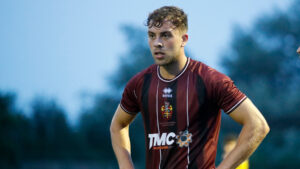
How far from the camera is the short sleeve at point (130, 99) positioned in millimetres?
4047

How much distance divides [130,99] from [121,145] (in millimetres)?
420

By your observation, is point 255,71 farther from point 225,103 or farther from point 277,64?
point 225,103

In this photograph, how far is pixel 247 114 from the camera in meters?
3.49

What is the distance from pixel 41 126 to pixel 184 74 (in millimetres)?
15635

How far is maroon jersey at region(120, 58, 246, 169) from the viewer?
364 centimetres

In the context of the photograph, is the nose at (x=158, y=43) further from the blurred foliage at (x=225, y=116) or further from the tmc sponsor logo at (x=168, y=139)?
the blurred foliage at (x=225, y=116)

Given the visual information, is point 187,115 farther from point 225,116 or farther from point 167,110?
point 225,116

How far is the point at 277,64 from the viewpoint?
25.1m

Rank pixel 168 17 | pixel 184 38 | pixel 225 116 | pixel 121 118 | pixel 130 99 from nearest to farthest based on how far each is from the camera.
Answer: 1. pixel 168 17
2. pixel 184 38
3. pixel 130 99
4. pixel 121 118
5. pixel 225 116

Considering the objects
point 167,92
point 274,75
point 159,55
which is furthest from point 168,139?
point 274,75

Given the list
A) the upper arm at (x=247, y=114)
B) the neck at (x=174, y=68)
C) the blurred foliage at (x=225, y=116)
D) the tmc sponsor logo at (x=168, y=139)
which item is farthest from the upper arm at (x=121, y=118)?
the blurred foliage at (x=225, y=116)

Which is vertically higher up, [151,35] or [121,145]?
[151,35]

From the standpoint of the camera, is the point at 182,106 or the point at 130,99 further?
the point at 130,99

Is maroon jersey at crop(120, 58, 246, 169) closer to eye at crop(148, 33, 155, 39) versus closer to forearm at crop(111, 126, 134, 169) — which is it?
forearm at crop(111, 126, 134, 169)
